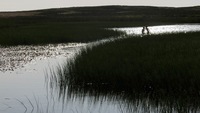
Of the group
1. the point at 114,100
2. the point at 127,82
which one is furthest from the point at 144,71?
the point at 114,100

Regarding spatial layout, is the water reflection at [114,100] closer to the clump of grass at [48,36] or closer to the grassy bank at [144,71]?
the grassy bank at [144,71]

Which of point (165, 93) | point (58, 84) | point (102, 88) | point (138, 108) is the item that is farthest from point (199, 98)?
point (58, 84)

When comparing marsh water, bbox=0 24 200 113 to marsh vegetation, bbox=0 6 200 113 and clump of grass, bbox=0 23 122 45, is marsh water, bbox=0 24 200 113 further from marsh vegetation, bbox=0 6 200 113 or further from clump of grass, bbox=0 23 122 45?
clump of grass, bbox=0 23 122 45

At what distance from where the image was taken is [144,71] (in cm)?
1612

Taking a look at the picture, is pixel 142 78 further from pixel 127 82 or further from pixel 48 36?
pixel 48 36

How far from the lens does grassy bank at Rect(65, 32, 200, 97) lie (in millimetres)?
14758

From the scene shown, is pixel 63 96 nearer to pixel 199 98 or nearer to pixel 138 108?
pixel 138 108

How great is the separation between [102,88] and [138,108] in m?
3.47

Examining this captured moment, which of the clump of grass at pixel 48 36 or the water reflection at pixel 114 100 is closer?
the water reflection at pixel 114 100

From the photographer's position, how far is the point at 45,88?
17.3m

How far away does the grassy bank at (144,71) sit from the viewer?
48.4 feet

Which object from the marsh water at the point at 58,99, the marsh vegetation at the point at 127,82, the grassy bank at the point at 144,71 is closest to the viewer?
the marsh water at the point at 58,99

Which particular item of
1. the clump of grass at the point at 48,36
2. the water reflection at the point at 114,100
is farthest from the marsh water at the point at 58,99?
the clump of grass at the point at 48,36

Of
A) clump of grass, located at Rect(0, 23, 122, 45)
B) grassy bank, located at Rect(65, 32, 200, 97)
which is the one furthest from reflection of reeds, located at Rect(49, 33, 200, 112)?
clump of grass, located at Rect(0, 23, 122, 45)
